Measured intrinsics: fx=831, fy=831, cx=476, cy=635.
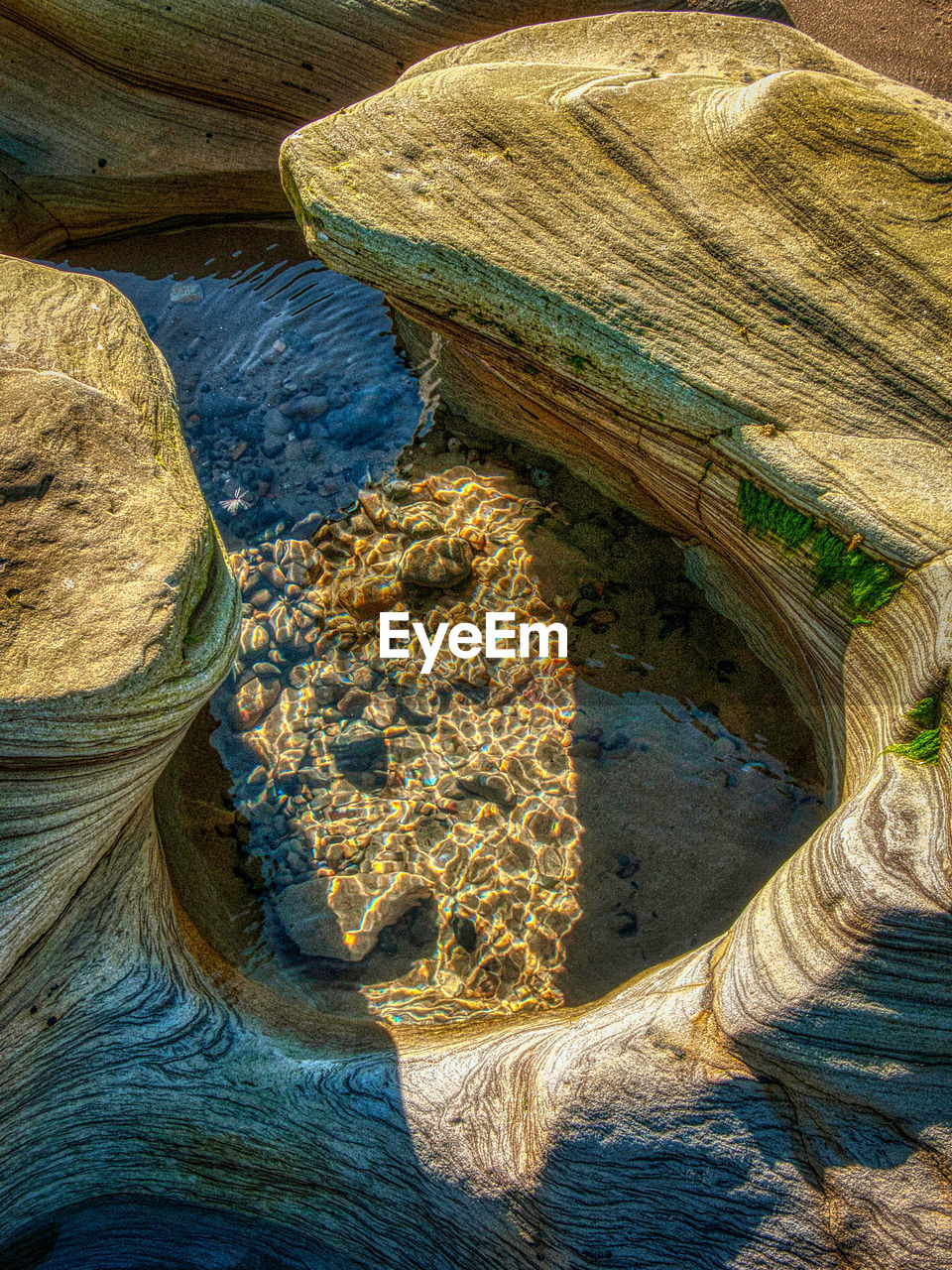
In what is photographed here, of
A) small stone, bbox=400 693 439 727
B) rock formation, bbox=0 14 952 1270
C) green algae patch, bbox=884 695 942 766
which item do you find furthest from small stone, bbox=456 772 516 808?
green algae patch, bbox=884 695 942 766

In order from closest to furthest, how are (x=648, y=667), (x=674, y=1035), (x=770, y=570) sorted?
(x=674, y=1035), (x=770, y=570), (x=648, y=667)

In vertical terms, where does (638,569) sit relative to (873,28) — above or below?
below

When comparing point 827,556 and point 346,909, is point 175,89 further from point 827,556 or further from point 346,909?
point 346,909

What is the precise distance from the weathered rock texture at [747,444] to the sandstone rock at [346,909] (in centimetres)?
91

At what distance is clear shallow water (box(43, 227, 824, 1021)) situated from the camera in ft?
14.2

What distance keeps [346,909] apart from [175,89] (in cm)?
597

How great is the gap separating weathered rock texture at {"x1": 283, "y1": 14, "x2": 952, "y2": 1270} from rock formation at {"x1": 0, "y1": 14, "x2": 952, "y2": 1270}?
0.02m

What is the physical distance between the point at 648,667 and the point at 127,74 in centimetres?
576

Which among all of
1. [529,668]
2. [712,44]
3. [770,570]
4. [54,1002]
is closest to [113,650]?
[54,1002]

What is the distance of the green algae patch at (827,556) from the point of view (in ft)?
11.3

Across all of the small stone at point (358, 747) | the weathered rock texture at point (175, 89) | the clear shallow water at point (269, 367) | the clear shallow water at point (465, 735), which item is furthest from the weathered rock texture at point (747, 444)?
the small stone at point (358, 747)

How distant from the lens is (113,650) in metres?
3.13

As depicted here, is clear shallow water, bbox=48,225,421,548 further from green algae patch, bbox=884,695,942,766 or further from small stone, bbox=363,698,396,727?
green algae patch, bbox=884,695,942,766

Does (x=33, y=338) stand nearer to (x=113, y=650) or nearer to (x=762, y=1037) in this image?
(x=113, y=650)
